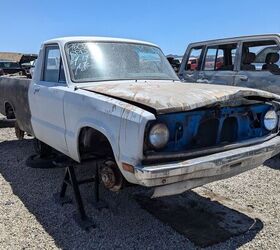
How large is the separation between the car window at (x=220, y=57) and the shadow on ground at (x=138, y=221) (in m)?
3.85

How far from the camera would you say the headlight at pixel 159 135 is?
324 cm

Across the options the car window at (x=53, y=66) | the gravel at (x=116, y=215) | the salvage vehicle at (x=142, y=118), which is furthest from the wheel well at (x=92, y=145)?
the car window at (x=53, y=66)

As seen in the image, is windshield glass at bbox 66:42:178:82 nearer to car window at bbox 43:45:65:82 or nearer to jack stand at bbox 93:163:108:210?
car window at bbox 43:45:65:82

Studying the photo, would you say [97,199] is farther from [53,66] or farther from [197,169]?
[53,66]

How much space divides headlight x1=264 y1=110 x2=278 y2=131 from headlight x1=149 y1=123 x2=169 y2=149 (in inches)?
57.5

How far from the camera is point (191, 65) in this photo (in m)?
9.06

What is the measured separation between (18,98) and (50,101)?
162 cm

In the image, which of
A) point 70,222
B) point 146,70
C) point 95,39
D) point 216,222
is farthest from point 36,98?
point 216,222

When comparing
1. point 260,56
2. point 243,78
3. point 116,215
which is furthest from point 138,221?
point 260,56

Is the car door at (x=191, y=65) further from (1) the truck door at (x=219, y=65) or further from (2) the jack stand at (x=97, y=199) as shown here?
(2) the jack stand at (x=97, y=199)

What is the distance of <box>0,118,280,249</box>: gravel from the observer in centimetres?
366

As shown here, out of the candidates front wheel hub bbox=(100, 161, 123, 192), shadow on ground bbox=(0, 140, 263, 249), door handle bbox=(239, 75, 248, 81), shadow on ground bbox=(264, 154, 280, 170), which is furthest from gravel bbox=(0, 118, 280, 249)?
door handle bbox=(239, 75, 248, 81)

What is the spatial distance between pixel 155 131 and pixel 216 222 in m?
1.47

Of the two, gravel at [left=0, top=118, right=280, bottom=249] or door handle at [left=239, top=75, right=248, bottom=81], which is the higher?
door handle at [left=239, top=75, right=248, bottom=81]
